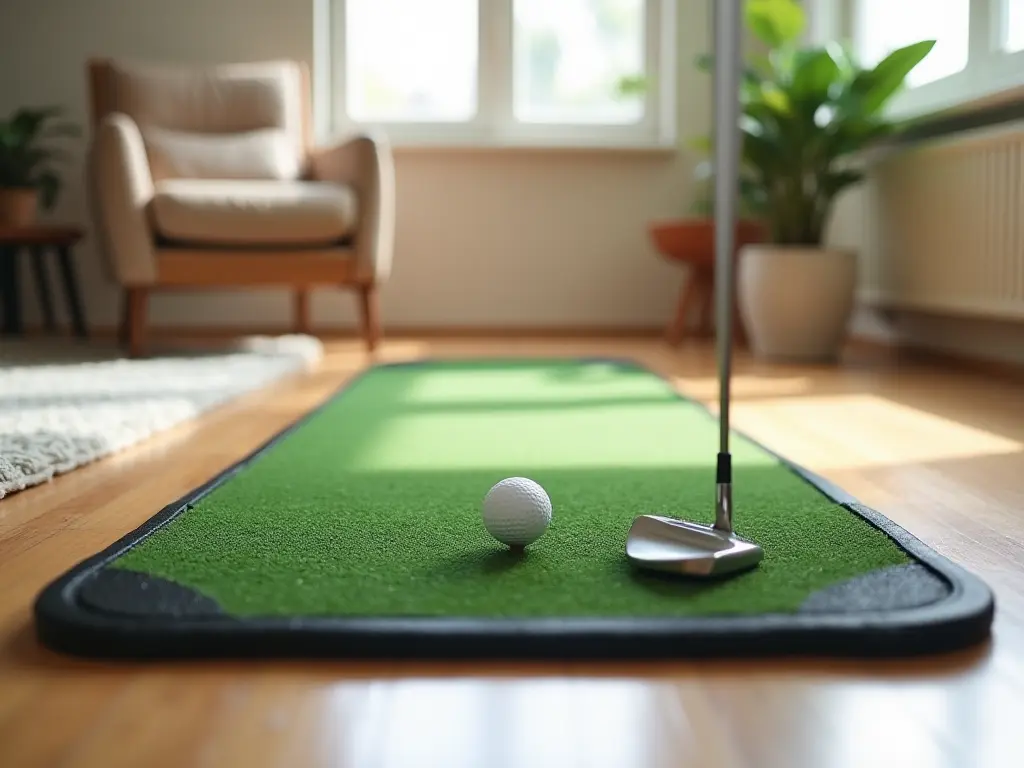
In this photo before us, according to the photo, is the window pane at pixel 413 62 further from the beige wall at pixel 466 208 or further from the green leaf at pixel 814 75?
the green leaf at pixel 814 75

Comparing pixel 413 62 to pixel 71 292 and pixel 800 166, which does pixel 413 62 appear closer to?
pixel 71 292

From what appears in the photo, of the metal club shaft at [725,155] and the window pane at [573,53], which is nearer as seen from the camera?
the metal club shaft at [725,155]

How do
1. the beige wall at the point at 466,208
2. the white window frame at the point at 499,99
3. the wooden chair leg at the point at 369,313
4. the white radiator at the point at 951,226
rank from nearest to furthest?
1. the white radiator at the point at 951,226
2. the wooden chair leg at the point at 369,313
3. the beige wall at the point at 466,208
4. the white window frame at the point at 499,99

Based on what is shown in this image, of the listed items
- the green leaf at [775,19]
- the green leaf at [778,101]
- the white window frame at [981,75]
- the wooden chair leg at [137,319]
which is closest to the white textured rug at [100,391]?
the wooden chair leg at [137,319]

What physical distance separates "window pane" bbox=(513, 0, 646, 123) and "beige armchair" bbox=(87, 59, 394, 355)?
3.34 feet

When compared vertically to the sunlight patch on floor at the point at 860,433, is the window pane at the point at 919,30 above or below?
above

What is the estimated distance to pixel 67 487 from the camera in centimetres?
132

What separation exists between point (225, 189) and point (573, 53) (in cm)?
179

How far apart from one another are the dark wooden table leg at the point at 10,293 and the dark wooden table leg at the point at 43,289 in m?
0.08

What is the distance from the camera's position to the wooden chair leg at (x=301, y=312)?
12.2 ft

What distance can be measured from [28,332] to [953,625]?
3.90 meters

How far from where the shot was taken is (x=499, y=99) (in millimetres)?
4156

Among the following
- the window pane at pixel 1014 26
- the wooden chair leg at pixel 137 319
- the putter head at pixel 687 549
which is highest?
the window pane at pixel 1014 26

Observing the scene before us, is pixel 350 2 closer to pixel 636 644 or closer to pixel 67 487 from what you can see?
pixel 67 487
